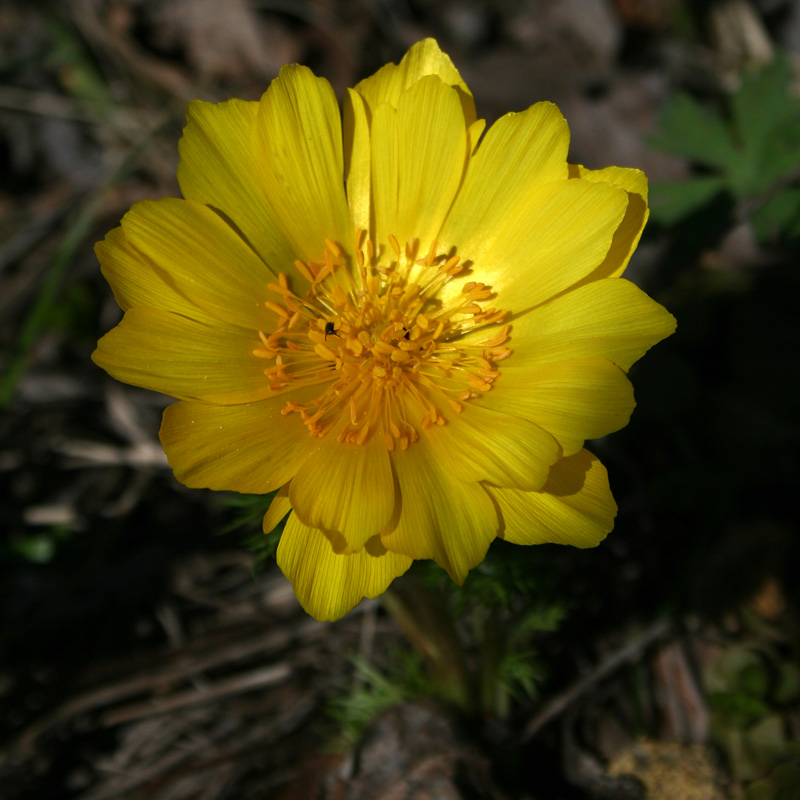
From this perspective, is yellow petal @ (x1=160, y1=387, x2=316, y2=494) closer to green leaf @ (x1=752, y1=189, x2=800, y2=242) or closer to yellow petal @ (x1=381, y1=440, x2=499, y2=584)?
yellow petal @ (x1=381, y1=440, x2=499, y2=584)

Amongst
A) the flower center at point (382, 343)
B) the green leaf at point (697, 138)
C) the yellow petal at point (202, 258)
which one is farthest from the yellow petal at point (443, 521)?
Answer: the green leaf at point (697, 138)

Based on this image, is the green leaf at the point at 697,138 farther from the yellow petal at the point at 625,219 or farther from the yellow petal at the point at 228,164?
the yellow petal at the point at 228,164

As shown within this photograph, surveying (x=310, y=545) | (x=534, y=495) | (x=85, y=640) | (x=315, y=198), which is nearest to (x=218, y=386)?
(x=310, y=545)

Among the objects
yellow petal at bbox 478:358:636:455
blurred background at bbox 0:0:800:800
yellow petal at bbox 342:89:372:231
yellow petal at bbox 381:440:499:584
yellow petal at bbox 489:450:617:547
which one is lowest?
blurred background at bbox 0:0:800:800

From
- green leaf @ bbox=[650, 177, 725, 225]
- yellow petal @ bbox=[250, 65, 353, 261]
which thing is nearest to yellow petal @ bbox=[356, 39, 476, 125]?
yellow petal @ bbox=[250, 65, 353, 261]

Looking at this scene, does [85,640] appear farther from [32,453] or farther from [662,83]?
[662,83]

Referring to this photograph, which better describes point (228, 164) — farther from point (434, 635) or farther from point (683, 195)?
point (683, 195)

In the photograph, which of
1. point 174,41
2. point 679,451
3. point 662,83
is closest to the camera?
point 679,451
